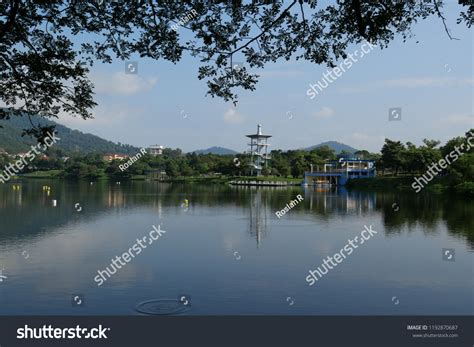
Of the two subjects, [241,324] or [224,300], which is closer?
[241,324]

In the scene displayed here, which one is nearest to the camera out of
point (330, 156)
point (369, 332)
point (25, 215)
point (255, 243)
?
point (369, 332)

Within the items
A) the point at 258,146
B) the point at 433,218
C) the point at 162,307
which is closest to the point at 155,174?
the point at 258,146

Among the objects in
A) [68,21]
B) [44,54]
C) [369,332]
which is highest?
[68,21]

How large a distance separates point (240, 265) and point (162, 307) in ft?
22.7

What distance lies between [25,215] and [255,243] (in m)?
23.7

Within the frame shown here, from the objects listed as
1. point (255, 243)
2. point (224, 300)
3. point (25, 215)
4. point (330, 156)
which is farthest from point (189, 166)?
point (224, 300)

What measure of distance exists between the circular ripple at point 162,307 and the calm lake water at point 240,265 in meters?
0.35

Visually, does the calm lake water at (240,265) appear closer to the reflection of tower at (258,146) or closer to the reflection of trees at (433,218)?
the reflection of trees at (433,218)

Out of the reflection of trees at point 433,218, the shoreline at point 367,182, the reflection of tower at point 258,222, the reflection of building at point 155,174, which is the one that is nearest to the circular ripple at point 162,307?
the reflection of tower at point 258,222

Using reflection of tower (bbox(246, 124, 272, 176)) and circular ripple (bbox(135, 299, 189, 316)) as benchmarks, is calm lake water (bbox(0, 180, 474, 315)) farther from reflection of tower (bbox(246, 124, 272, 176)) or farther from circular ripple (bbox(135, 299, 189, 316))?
reflection of tower (bbox(246, 124, 272, 176))

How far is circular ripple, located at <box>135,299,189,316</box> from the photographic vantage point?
14.3 meters

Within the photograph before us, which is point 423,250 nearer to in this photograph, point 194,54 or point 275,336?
point 275,336

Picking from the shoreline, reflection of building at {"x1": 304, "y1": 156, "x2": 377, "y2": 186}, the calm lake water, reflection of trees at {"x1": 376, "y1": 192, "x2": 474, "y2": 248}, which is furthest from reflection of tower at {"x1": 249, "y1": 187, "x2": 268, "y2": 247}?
reflection of building at {"x1": 304, "y1": 156, "x2": 377, "y2": 186}

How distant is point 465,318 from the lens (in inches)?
562
